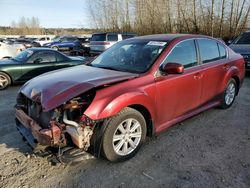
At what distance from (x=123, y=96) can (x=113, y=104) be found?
194mm

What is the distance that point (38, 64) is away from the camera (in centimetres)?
800

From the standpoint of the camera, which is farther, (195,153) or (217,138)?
(217,138)

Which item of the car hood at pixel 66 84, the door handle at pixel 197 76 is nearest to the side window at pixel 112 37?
the door handle at pixel 197 76

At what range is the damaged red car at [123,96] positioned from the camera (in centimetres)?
289

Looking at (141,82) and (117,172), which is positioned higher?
(141,82)

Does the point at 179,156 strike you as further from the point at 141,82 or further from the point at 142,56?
the point at 142,56

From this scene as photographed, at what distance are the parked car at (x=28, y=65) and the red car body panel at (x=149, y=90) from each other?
4.41 metres

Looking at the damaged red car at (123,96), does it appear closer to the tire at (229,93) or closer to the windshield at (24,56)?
the tire at (229,93)

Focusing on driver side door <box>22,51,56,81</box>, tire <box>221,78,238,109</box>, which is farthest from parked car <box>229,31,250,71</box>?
driver side door <box>22,51,56,81</box>

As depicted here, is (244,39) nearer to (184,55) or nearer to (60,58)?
(60,58)

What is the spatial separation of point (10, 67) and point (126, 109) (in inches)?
230

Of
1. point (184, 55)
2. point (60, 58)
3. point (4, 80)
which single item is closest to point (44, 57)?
point (60, 58)

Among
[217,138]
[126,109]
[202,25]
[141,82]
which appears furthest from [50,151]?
[202,25]

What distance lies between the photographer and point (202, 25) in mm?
19219
